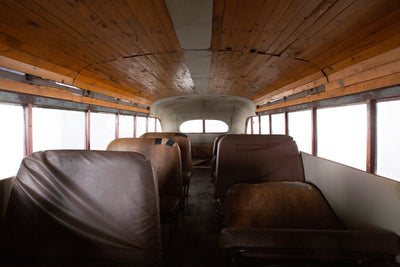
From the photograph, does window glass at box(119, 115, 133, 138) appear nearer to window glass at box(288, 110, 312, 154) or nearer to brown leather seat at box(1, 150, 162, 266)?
brown leather seat at box(1, 150, 162, 266)

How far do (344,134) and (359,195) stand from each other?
108cm

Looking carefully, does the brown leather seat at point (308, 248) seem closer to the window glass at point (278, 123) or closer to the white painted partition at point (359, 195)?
the white painted partition at point (359, 195)

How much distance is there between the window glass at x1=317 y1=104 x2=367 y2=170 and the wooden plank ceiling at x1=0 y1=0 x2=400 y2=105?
0.59 meters

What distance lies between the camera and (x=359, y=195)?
1.46m

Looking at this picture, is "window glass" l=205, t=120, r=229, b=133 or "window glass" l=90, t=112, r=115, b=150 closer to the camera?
"window glass" l=90, t=112, r=115, b=150

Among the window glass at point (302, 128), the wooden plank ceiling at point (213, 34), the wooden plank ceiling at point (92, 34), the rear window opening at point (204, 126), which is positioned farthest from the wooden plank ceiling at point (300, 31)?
the rear window opening at point (204, 126)

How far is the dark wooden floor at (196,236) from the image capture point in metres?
1.80

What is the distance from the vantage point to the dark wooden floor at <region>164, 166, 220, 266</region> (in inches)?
71.0

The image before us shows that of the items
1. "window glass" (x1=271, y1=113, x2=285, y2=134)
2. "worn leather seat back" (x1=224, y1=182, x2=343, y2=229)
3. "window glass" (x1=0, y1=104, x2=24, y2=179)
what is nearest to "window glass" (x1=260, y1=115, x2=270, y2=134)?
"window glass" (x1=271, y1=113, x2=285, y2=134)

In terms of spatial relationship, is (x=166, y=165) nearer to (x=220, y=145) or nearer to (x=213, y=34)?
(x=220, y=145)

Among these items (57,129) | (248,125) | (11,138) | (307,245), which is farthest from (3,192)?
(248,125)

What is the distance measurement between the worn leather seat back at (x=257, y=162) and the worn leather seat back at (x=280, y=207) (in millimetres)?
226

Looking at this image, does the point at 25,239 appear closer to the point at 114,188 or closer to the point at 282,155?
the point at 114,188

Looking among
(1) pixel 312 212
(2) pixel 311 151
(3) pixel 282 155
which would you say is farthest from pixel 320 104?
(1) pixel 312 212
